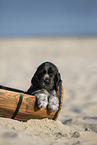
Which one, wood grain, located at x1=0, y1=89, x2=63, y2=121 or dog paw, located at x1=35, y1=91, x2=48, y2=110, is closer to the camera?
wood grain, located at x1=0, y1=89, x2=63, y2=121

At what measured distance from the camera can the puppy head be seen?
3578 millimetres

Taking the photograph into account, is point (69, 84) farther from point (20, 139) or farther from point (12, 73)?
point (20, 139)

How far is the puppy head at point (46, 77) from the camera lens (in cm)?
358

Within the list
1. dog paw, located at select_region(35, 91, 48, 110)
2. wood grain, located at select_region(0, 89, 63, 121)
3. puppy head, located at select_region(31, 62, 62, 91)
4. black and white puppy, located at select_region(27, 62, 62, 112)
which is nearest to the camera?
wood grain, located at select_region(0, 89, 63, 121)

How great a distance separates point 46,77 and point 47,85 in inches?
6.0

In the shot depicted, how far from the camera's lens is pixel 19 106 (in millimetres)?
3297

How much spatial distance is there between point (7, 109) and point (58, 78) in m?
1.06

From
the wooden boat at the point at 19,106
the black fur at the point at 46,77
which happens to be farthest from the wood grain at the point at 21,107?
the black fur at the point at 46,77

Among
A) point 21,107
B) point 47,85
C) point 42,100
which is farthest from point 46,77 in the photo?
point 21,107

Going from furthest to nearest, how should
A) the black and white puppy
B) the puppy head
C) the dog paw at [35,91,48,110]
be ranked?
the puppy head
the black and white puppy
the dog paw at [35,91,48,110]

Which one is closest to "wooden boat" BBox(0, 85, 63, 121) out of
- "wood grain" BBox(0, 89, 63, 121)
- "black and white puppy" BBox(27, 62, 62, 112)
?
"wood grain" BBox(0, 89, 63, 121)

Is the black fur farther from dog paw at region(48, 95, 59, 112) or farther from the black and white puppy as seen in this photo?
dog paw at region(48, 95, 59, 112)

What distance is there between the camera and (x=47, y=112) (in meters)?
3.52

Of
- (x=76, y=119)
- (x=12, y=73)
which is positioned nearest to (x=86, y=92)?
(x=76, y=119)
